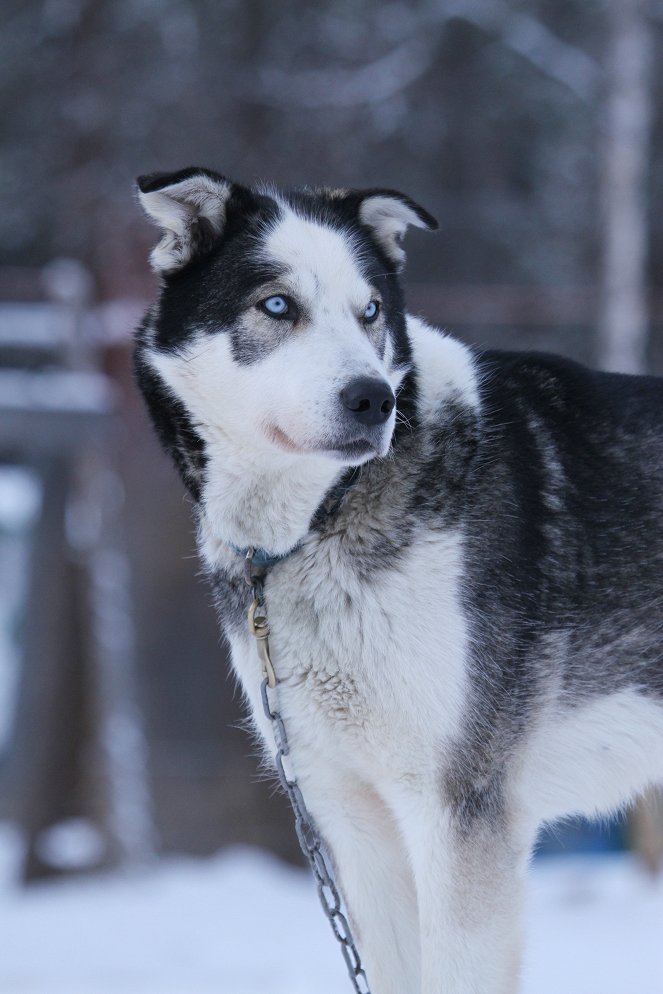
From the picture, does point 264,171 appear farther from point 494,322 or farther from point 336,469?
point 336,469

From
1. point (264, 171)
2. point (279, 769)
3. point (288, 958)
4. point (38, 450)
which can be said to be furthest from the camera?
point (264, 171)

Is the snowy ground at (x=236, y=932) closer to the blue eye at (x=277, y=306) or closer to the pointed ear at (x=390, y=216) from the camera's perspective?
the pointed ear at (x=390, y=216)

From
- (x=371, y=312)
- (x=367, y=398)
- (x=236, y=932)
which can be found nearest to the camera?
(x=367, y=398)

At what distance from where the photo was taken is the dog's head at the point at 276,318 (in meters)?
2.19

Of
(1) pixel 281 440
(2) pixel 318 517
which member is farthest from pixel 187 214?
(2) pixel 318 517

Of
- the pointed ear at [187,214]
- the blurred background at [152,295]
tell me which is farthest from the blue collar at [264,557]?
the blurred background at [152,295]

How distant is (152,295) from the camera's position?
762 centimetres

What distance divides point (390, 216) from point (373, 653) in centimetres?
102

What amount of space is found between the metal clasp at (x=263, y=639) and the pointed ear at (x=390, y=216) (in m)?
0.91

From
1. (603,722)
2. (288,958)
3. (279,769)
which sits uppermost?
(603,722)

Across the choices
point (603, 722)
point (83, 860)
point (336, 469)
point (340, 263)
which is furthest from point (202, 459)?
point (83, 860)

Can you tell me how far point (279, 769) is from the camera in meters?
2.36

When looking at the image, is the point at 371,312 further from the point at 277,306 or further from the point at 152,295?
the point at 152,295

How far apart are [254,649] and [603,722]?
0.76 meters
